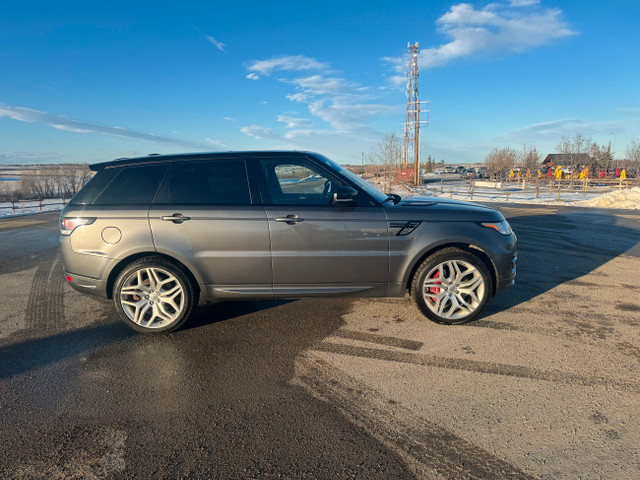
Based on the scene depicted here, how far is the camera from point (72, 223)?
3961 millimetres

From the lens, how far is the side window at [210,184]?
13.0ft

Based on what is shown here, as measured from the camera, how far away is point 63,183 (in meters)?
56.1

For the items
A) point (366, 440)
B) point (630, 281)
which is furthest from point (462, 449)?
point (630, 281)

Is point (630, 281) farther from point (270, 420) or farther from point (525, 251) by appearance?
point (270, 420)

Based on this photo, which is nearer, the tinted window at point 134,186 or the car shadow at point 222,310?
the tinted window at point 134,186

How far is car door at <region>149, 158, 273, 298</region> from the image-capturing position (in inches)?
151

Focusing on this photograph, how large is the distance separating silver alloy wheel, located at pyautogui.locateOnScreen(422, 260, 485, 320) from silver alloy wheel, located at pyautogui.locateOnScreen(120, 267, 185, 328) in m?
2.62

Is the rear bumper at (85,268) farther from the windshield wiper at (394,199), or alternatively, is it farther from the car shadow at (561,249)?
the car shadow at (561,249)

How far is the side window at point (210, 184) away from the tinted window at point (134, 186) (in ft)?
0.66

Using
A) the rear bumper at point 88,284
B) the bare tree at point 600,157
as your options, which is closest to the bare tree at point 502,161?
the bare tree at point 600,157

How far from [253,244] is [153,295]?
1.20 metres

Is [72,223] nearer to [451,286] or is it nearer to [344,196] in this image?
[344,196]

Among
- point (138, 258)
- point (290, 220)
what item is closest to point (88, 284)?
point (138, 258)

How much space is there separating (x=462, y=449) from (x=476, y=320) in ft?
6.90
